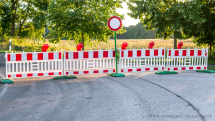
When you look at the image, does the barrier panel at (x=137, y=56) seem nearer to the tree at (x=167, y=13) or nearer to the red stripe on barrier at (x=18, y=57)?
the red stripe on barrier at (x=18, y=57)

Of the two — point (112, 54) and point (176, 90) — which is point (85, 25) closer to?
point (112, 54)

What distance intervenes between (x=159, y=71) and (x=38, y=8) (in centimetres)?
2888

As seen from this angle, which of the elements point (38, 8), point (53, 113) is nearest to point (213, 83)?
point (53, 113)

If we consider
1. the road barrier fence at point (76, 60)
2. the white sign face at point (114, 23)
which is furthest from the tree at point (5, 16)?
the white sign face at point (114, 23)

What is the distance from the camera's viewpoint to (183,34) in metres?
23.2

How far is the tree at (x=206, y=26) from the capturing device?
65.1 ft

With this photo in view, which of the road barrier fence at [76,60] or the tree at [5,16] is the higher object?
the tree at [5,16]

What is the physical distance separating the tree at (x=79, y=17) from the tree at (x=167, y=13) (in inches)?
99.6

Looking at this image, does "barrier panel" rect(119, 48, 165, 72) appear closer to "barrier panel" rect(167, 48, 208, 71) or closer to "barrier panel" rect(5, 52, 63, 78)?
"barrier panel" rect(167, 48, 208, 71)

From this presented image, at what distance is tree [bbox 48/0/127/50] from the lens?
803 inches

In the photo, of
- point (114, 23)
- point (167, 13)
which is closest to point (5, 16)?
point (167, 13)

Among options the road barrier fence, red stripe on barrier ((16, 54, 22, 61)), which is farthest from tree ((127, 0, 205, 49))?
red stripe on barrier ((16, 54, 22, 61))

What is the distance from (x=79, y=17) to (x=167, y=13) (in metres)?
7.94

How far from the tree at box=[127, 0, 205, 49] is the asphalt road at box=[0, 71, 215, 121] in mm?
12621
